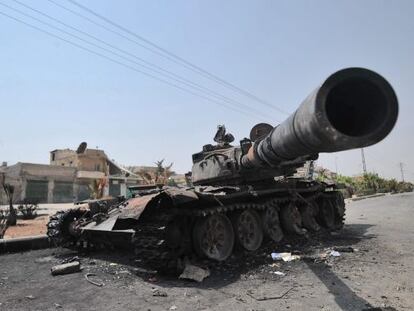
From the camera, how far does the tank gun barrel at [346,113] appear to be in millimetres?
3406

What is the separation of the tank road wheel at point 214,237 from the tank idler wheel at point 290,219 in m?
3.00

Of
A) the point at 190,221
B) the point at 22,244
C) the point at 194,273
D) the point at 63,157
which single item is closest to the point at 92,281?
the point at 194,273

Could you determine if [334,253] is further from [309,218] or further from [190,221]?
[309,218]

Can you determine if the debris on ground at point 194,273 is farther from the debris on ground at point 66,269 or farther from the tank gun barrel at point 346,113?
the tank gun barrel at point 346,113

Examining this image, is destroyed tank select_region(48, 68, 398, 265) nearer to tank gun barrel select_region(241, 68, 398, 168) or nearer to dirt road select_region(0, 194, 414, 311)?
tank gun barrel select_region(241, 68, 398, 168)

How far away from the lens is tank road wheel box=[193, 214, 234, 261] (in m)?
8.29

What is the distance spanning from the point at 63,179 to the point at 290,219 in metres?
39.7

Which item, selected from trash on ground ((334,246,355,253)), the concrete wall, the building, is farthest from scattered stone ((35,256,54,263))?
the concrete wall

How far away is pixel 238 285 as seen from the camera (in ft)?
22.2

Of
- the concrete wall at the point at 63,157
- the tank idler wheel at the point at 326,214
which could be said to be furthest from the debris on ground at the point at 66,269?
the concrete wall at the point at 63,157

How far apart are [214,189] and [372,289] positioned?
11.8ft

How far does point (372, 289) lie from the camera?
6.18 metres

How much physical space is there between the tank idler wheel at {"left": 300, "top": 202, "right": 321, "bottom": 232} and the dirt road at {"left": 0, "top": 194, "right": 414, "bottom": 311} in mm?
2901

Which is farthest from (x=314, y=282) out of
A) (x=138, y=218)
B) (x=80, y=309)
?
(x=80, y=309)
